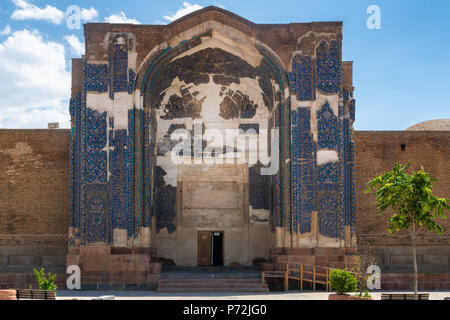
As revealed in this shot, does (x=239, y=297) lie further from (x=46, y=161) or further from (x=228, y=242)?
(x=46, y=161)

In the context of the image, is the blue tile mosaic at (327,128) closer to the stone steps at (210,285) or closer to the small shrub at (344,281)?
the stone steps at (210,285)

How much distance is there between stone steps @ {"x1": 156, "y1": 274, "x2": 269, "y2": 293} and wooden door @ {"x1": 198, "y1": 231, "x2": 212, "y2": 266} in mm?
2535

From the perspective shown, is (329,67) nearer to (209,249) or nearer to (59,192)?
(209,249)

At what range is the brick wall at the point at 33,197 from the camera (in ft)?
56.7

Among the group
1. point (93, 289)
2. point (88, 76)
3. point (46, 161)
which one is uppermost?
point (88, 76)

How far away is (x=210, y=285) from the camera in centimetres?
1457

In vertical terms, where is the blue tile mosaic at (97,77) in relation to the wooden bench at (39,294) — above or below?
above

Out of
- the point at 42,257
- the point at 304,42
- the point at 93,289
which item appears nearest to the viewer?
the point at 93,289

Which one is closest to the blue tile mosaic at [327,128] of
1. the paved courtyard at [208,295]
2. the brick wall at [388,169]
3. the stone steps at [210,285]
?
the brick wall at [388,169]

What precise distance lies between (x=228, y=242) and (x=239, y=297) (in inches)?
176

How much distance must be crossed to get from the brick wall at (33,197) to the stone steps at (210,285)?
4506 mm

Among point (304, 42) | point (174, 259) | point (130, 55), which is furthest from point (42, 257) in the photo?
point (304, 42)

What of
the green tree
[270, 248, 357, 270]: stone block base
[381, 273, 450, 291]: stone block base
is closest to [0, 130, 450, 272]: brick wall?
[381, 273, 450, 291]: stone block base

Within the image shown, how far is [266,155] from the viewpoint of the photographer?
57.5 ft
